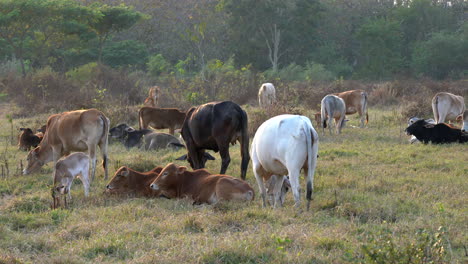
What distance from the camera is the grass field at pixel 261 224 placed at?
5.62m

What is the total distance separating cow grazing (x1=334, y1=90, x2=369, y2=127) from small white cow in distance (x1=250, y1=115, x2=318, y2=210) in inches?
406

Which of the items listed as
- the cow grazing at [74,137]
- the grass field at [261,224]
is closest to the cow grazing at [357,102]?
the grass field at [261,224]

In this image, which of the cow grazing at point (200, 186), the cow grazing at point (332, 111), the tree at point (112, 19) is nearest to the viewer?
the cow grazing at point (200, 186)

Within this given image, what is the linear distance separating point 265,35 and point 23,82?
24.6 m

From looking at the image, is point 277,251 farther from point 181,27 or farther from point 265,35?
point 181,27

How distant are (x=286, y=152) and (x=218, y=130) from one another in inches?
107

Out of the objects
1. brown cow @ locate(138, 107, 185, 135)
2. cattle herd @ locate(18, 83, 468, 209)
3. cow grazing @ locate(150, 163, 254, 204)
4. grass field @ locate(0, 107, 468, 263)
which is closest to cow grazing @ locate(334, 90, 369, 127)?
cattle herd @ locate(18, 83, 468, 209)

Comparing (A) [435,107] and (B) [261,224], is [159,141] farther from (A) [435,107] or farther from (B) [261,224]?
(B) [261,224]

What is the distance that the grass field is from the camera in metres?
5.62

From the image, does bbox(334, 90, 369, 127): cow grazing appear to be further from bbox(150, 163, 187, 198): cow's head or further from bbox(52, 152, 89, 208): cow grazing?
bbox(52, 152, 89, 208): cow grazing

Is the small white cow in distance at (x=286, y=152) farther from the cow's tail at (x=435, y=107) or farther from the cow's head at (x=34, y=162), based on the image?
the cow's tail at (x=435, y=107)

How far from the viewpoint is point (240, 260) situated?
5625 mm

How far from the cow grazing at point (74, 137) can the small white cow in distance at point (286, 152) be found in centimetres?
354

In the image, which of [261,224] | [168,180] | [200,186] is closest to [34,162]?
[168,180]
